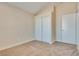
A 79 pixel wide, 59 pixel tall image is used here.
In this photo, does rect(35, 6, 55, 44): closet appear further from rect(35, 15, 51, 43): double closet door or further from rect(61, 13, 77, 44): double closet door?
rect(61, 13, 77, 44): double closet door

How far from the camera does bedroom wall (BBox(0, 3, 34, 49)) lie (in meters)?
1.63

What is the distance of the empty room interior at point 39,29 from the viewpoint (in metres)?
1.62

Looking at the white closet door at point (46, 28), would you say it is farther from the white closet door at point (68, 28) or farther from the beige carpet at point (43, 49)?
the white closet door at point (68, 28)

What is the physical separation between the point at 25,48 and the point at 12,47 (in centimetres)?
24

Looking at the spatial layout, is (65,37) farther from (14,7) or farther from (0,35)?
(0,35)

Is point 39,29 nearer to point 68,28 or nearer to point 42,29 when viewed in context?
point 42,29

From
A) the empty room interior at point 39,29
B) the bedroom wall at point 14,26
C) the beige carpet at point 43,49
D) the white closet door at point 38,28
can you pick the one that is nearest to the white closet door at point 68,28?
the empty room interior at point 39,29

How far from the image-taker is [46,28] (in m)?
1.70

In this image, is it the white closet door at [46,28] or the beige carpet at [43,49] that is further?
the white closet door at [46,28]

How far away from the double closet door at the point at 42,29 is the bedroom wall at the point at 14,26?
0.34 feet

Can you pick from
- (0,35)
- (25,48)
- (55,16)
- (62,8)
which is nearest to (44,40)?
(25,48)

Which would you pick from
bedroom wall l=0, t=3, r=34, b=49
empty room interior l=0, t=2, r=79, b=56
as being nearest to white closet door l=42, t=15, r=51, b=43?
empty room interior l=0, t=2, r=79, b=56

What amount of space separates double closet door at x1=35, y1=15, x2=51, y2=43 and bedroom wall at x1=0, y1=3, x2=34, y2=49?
10 centimetres

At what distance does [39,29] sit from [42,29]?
0.19 feet
